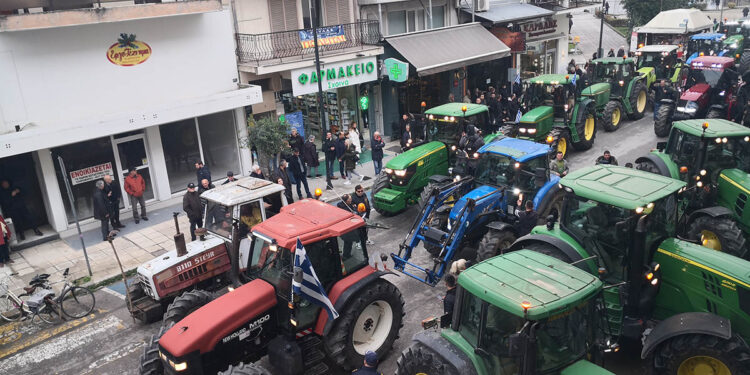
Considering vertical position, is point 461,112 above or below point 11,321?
above

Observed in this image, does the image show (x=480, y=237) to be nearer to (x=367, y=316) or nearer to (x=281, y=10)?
(x=367, y=316)

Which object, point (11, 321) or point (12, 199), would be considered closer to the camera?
point (11, 321)

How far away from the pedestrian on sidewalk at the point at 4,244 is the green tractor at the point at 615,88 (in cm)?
1825

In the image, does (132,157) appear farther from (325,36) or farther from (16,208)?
(325,36)

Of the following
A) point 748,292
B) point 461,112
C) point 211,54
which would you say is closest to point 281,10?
point 211,54

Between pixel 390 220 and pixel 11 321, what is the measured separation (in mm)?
8373

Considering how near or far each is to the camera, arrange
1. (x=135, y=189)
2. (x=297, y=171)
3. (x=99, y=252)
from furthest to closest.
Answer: (x=297, y=171) < (x=135, y=189) < (x=99, y=252)

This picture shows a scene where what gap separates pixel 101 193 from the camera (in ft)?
47.0

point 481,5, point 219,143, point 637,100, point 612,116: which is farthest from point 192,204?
point 637,100

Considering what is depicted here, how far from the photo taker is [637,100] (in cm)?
2253

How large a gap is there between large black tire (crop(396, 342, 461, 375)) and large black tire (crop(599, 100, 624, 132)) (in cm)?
1667

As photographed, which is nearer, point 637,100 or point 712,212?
point 712,212

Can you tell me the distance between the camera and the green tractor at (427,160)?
14.2m

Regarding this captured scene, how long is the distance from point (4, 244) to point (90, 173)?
2.88 meters
